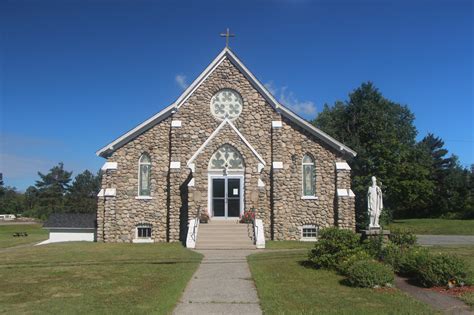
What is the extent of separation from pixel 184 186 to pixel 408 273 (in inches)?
552

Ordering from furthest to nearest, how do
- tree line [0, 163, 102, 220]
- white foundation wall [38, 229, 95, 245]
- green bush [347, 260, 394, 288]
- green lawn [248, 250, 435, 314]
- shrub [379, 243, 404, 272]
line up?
1. tree line [0, 163, 102, 220]
2. white foundation wall [38, 229, 95, 245]
3. shrub [379, 243, 404, 272]
4. green bush [347, 260, 394, 288]
5. green lawn [248, 250, 435, 314]

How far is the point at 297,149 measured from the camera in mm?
24172

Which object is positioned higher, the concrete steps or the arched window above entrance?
the arched window above entrance

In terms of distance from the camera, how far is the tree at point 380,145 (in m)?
37.6

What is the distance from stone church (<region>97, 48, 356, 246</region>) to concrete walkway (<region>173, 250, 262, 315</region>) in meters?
8.61

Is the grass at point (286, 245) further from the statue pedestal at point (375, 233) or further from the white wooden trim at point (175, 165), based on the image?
the white wooden trim at point (175, 165)

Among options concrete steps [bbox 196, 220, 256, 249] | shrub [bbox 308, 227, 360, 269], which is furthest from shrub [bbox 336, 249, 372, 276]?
concrete steps [bbox 196, 220, 256, 249]

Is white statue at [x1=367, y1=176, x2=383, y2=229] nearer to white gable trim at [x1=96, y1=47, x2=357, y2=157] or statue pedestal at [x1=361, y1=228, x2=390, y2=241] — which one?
statue pedestal at [x1=361, y1=228, x2=390, y2=241]

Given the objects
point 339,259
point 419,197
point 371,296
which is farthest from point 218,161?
point 419,197

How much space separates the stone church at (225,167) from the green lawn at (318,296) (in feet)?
34.7

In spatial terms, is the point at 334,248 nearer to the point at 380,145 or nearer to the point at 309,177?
the point at 309,177

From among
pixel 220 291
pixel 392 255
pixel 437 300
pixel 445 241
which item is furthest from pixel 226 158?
pixel 437 300

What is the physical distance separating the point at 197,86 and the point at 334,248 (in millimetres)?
14764

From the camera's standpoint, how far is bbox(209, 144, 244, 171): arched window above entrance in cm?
2327
